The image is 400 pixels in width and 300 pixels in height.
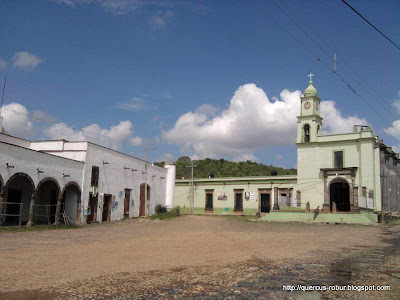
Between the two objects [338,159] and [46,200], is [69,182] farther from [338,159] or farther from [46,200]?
[338,159]

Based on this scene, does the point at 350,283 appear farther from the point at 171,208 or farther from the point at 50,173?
the point at 171,208

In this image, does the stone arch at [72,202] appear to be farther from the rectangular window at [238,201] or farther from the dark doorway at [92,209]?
the rectangular window at [238,201]

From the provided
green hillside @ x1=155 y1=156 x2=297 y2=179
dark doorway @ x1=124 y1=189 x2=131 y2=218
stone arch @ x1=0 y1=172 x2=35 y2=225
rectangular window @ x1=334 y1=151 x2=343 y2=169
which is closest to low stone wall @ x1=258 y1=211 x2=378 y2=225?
rectangular window @ x1=334 y1=151 x2=343 y2=169

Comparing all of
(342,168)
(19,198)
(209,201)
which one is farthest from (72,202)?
(342,168)

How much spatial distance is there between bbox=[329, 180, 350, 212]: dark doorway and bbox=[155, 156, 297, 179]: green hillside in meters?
28.7

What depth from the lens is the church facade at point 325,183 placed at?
29969 mm

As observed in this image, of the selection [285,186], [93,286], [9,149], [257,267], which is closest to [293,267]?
[257,267]

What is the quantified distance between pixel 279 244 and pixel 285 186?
23.1 m

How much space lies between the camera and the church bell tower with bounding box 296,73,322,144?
35125 mm

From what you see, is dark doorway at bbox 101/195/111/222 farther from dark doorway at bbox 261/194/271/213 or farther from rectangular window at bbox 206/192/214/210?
dark doorway at bbox 261/194/271/213

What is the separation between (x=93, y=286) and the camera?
716cm

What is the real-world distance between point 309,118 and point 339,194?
7.49 metres

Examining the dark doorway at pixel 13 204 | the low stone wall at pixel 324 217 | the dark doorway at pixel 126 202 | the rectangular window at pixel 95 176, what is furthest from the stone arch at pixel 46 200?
the low stone wall at pixel 324 217

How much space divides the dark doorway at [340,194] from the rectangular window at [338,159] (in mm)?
1508
